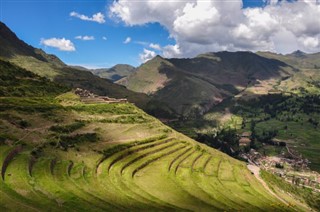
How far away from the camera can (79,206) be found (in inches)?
2753

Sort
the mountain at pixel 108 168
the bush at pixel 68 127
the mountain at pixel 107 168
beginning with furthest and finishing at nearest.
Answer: the bush at pixel 68 127 < the mountain at pixel 108 168 < the mountain at pixel 107 168

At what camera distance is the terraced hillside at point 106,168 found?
75812mm

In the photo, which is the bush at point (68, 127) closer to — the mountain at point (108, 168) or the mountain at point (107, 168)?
the mountain at point (108, 168)

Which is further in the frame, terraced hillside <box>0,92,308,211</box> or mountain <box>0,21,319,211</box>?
mountain <box>0,21,319,211</box>

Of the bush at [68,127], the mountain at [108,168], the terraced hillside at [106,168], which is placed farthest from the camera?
the bush at [68,127]

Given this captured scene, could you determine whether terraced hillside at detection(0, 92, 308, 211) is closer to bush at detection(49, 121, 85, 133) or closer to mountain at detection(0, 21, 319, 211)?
mountain at detection(0, 21, 319, 211)

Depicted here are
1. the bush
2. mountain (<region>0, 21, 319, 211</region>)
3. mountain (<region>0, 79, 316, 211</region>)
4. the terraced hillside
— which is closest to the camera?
the terraced hillside

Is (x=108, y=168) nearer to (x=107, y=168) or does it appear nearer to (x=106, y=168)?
(x=107, y=168)

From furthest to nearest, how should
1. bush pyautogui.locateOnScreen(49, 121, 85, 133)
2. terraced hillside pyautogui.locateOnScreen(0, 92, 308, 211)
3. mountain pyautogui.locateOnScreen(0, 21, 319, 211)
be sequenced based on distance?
bush pyautogui.locateOnScreen(49, 121, 85, 133) → mountain pyautogui.locateOnScreen(0, 21, 319, 211) → terraced hillside pyautogui.locateOnScreen(0, 92, 308, 211)

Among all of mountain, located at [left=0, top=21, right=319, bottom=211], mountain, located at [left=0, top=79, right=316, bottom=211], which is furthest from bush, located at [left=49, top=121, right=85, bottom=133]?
mountain, located at [left=0, top=79, right=316, bottom=211]

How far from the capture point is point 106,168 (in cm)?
10381

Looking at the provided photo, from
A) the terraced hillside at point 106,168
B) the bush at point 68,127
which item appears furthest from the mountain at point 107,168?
the bush at point 68,127

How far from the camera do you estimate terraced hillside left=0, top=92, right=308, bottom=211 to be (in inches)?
2985

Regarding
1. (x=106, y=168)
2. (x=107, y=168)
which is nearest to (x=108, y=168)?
(x=107, y=168)
